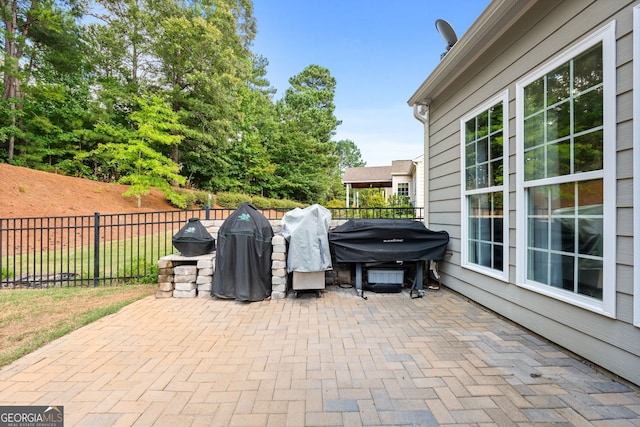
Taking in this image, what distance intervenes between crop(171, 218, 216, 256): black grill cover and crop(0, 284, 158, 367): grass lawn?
95 cm

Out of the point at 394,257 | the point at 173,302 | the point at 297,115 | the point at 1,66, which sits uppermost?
the point at 297,115

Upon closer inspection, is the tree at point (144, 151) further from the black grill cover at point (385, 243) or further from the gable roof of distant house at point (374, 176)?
the gable roof of distant house at point (374, 176)

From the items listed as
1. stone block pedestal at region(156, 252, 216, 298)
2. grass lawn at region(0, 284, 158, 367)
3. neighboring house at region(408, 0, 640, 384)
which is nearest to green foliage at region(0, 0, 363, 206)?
grass lawn at region(0, 284, 158, 367)

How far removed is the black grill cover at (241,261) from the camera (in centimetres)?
388

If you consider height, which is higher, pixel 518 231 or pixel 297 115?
pixel 297 115

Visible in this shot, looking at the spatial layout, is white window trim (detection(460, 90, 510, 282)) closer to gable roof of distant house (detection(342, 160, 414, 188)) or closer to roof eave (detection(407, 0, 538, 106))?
roof eave (detection(407, 0, 538, 106))

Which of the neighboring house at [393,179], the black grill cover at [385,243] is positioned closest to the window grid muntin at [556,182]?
the black grill cover at [385,243]

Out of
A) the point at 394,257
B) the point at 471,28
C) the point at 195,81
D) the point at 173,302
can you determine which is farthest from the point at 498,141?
the point at 195,81

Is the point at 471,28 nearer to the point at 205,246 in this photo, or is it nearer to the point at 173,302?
the point at 205,246

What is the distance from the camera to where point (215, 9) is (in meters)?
14.7

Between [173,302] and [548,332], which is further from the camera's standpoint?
[173,302]

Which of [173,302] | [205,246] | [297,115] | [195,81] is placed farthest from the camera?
[297,115]

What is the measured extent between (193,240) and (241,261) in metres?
0.91

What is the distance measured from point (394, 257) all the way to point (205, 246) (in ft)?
9.65
